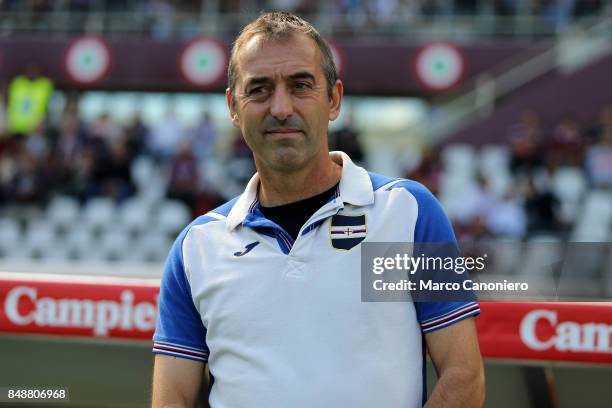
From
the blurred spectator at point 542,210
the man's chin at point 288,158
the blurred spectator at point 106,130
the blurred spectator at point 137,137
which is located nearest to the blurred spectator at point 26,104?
the blurred spectator at point 106,130

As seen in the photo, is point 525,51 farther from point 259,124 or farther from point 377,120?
point 259,124

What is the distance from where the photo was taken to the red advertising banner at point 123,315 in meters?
2.88

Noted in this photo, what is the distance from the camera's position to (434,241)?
7.63ft

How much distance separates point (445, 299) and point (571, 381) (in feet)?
3.45

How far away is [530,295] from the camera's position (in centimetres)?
293

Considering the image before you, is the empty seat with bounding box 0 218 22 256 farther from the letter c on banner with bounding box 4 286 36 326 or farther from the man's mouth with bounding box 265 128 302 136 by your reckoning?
the man's mouth with bounding box 265 128 302 136

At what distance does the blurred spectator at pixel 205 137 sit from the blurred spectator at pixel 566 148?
4876mm

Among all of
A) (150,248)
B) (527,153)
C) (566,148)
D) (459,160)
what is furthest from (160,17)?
(566,148)

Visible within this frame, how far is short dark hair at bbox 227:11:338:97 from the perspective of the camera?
7.85ft

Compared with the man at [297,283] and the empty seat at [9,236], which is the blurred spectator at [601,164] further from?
the man at [297,283]

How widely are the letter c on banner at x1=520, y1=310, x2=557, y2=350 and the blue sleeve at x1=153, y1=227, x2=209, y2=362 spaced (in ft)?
3.52

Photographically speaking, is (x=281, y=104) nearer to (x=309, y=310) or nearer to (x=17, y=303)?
(x=309, y=310)

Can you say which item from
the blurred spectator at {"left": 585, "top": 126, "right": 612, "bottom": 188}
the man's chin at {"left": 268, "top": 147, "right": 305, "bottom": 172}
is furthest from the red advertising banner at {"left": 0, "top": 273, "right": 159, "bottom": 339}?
the blurred spectator at {"left": 585, "top": 126, "right": 612, "bottom": 188}

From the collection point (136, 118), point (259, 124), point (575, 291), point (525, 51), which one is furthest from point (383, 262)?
point (525, 51)
